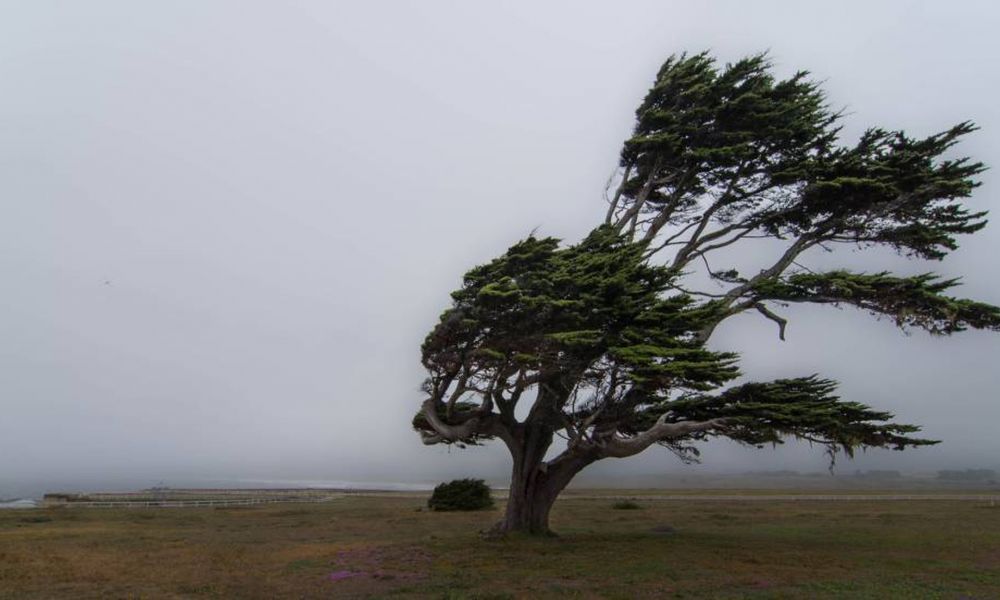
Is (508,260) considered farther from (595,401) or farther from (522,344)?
(595,401)

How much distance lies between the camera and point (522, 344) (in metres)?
19.4

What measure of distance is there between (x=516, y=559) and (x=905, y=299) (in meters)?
14.3

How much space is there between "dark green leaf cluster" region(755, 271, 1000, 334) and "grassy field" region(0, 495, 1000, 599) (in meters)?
6.89

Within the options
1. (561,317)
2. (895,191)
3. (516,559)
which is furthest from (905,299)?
(516,559)

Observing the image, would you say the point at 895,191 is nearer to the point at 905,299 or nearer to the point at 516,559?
the point at 905,299

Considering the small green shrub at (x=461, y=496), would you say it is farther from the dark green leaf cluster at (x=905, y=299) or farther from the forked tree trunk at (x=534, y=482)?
the dark green leaf cluster at (x=905, y=299)

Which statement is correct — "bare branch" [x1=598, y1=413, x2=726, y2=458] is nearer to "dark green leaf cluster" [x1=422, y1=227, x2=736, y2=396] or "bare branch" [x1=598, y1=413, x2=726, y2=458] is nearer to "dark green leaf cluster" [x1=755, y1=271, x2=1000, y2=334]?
"dark green leaf cluster" [x1=422, y1=227, x2=736, y2=396]

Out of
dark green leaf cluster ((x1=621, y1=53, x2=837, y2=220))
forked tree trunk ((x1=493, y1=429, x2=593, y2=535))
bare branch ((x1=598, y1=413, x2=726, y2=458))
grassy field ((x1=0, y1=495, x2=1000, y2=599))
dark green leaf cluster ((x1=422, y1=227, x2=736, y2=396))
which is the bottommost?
grassy field ((x1=0, y1=495, x2=1000, y2=599))

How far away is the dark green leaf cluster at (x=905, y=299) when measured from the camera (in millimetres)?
18812

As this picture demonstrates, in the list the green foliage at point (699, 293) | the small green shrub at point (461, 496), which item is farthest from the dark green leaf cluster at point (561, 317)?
the small green shrub at point (461, 496)

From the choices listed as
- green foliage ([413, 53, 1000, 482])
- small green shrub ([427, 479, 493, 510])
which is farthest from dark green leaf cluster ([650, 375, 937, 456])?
small green shrub ([427, 479, 493, 510])

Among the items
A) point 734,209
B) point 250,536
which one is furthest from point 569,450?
point 250,536

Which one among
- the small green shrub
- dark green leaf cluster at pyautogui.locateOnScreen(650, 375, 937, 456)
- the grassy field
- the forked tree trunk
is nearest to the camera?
the grassy field

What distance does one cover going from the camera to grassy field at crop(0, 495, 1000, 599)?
14.0 meters
